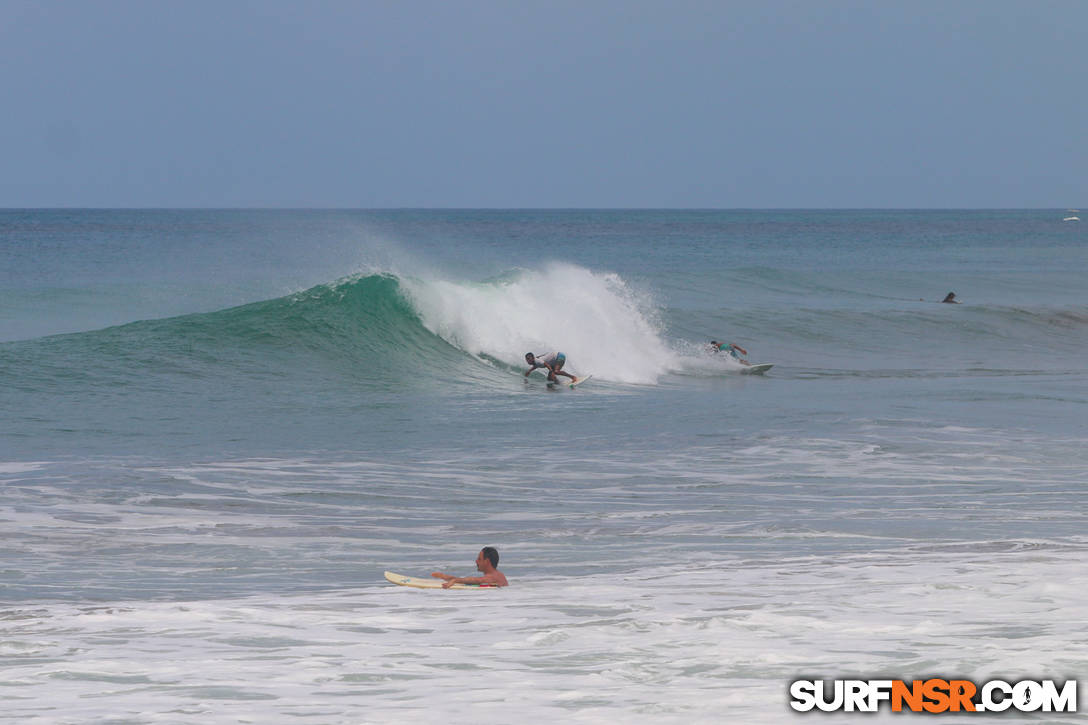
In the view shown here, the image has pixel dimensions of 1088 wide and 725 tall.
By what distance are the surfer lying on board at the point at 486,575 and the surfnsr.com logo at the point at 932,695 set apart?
286cm

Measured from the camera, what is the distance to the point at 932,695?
5.54 meters

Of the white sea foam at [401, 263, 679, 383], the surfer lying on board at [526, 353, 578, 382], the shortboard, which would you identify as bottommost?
the shortboard

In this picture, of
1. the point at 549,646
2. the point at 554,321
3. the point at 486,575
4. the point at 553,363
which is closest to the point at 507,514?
the point at 486,575

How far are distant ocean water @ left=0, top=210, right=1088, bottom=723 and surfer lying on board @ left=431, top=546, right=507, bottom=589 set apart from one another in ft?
0.69

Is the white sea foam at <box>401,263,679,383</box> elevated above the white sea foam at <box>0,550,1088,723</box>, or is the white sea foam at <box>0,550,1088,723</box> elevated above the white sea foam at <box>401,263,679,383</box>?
the white sea foam at <box>401,263,679,383</box>

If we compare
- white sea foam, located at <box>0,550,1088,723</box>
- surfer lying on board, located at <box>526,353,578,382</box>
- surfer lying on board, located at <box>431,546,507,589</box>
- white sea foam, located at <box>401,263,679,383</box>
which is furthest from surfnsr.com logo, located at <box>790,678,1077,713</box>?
white sea foam, located at <box>401,263,679,383</box>

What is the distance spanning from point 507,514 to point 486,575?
248 centimetres

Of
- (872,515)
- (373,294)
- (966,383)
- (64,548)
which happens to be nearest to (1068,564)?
(872,515)

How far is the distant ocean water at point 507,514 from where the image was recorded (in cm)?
599

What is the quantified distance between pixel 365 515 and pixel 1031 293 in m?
40.8

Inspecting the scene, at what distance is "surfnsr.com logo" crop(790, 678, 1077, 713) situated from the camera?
5.33 m

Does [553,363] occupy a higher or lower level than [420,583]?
higher

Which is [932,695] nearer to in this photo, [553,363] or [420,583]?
[420,583]

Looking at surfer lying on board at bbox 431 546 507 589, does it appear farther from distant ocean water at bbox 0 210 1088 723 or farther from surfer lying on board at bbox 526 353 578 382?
surfer lying on board at bbox 526 353 578 382
